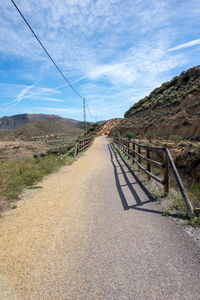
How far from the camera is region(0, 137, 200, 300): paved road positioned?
2.22m

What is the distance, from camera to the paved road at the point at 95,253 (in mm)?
2223

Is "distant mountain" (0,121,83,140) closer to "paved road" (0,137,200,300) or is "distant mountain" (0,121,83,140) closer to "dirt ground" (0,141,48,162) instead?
"dirt ground" (0,141,48,162)

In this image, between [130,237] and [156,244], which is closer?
[156,244]

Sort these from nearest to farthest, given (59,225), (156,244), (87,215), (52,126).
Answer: (156,244), (59,225), (87,215), (52,126)

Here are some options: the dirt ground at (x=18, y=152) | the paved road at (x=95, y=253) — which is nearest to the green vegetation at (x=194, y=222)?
the paved road at (x=95, y=253)

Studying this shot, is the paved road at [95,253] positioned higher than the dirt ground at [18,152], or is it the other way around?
the paved road at [95,253]

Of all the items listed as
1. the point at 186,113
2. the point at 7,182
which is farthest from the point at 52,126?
the point at 7,182

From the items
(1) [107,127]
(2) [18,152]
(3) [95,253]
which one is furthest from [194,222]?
(1) [107,127]

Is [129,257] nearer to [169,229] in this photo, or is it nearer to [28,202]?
[169,229]

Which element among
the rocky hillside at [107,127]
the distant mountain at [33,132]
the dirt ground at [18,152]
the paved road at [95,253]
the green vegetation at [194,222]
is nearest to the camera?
the paved road at [95,253]

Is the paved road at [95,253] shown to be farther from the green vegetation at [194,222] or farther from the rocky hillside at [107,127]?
the rocky hillside at [107,127]

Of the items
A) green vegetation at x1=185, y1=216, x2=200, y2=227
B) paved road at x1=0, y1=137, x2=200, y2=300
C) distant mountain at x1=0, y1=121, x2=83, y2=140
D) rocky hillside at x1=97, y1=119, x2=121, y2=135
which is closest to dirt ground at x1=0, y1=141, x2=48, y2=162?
paved road at x1=0, y1=137, x2=200, y2=300

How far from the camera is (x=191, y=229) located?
11.2 ft

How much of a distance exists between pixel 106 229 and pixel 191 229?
58.1 inches
